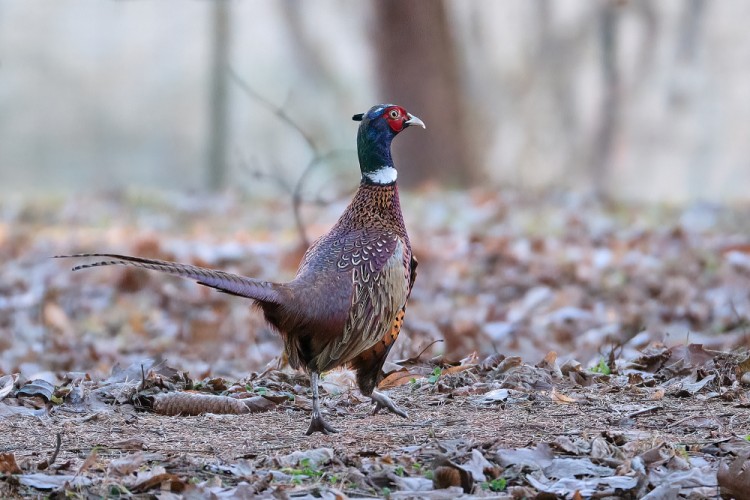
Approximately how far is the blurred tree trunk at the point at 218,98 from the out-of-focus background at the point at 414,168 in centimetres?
5

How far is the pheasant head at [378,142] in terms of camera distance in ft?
15.2

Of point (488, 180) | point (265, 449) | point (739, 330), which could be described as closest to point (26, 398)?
point (265, 449)

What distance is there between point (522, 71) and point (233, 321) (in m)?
15.7

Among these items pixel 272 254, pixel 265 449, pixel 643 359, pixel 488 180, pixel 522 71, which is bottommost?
pixel 265 449

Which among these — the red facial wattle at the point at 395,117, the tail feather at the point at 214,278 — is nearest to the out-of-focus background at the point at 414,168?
the red facial wattle at the point at 395,117

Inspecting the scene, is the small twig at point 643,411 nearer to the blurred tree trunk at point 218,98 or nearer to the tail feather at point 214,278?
Result: the tail feather at point 214,278

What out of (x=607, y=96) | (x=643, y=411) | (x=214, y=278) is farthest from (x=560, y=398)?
(x=607, y=96)

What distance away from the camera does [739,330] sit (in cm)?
719

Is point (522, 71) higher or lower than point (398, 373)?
higher

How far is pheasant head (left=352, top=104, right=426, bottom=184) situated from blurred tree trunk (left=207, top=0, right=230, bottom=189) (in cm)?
1420

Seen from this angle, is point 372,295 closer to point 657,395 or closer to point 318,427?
point 318,427

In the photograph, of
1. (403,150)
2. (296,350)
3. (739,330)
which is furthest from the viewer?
(403,150)

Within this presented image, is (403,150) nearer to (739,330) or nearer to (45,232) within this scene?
(45,232)

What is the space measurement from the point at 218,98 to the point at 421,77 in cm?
652
